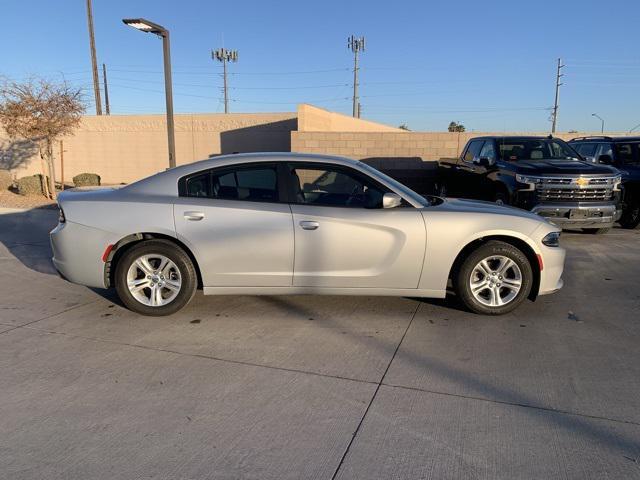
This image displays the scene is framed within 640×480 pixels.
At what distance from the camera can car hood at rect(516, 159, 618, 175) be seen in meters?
8.14

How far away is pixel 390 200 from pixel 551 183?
465 cm

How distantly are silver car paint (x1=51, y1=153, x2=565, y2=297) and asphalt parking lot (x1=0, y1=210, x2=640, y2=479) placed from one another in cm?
41

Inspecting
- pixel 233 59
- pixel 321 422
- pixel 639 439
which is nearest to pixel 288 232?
pixel 321 422

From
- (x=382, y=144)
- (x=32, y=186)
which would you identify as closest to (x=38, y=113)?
(x=32, y=186)

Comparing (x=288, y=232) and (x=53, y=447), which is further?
(x=288, y=232)

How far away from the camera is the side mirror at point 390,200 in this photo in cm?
466

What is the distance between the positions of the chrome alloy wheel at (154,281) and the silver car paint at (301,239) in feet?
0.92

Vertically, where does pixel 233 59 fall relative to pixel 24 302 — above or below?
above

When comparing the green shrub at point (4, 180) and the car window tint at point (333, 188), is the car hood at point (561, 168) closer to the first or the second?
the car window tint at point (333, 188)

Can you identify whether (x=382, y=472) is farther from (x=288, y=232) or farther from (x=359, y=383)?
(x=288, y=232)

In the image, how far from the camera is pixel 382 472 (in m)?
2.57

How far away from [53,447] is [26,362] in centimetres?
137

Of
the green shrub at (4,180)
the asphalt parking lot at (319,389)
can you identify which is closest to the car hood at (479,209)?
the asphalt parking lot at (319,389)

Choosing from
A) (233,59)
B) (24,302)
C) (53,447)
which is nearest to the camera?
(53,447)
